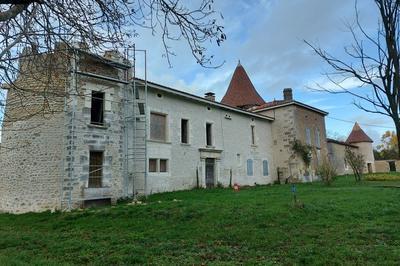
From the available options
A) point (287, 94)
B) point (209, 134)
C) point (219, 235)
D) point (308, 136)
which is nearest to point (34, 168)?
point (219, 235)

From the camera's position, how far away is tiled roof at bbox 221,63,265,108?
31.0m

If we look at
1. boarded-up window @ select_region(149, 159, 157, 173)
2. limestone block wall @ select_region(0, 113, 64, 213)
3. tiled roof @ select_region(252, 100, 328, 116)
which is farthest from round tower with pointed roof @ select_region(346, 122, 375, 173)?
limestone block wall @ select_region(0, 113, 64, 213)

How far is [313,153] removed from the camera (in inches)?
1061

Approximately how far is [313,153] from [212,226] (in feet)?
68.4

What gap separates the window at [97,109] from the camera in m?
15.1

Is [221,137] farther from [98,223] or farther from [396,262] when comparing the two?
[396,262]

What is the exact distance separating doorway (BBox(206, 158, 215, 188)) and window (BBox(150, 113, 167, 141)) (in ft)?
12.4

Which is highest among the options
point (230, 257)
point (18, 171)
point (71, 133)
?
point (71, 133)

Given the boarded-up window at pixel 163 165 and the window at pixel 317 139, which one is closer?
the boarded-up window at pixel 163 165

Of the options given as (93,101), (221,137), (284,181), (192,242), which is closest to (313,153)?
(284,181)

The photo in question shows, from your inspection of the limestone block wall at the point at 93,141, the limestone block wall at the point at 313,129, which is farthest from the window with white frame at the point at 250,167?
the limestone block wall at the point at 93,141

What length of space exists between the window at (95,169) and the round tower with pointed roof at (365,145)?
3551 cm

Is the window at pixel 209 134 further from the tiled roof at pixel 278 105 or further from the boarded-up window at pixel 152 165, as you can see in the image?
the tiled roof at pixel 278 105

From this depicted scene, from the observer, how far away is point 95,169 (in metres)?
14.5
